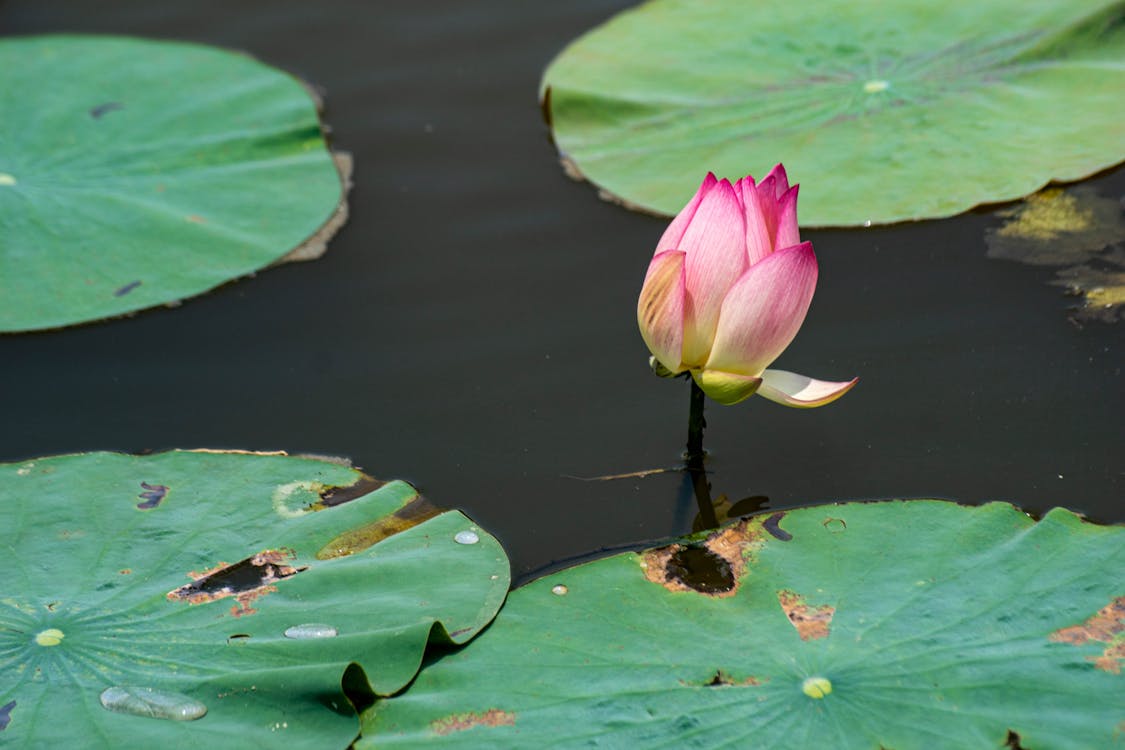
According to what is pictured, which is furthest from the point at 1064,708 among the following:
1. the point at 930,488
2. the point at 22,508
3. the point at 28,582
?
the point at 22,508

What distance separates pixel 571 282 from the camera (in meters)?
2.74

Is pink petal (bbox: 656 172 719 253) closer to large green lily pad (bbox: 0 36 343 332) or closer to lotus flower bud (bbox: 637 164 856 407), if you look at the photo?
lotus flower bud (bbox: 637 164 856 407)

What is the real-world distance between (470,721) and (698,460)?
0.80 m

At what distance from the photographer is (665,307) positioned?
183cm

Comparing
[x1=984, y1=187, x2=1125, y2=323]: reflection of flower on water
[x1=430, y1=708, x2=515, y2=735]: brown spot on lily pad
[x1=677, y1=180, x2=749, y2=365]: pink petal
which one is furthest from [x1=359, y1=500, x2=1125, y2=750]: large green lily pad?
[x1=984, y1=187, x2=1125, y2=323]: reflection of flower on water

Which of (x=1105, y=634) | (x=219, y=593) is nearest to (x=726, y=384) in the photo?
(x=1105, y=634)

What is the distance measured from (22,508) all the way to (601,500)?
1.03m

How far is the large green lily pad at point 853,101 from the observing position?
2779mm

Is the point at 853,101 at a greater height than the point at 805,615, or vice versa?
the point at 853,101

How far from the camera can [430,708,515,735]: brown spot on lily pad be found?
5.16 ft

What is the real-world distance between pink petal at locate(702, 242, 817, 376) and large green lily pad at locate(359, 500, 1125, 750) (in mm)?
299

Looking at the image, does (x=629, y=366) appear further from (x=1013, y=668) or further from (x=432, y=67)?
(x=432, y=67)

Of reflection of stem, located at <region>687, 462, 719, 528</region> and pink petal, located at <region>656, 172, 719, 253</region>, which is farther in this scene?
reflection of stem, located at <region>687, 462, 719, 528</region>

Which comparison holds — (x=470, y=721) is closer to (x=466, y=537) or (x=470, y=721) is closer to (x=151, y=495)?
(x=466, y=537)
